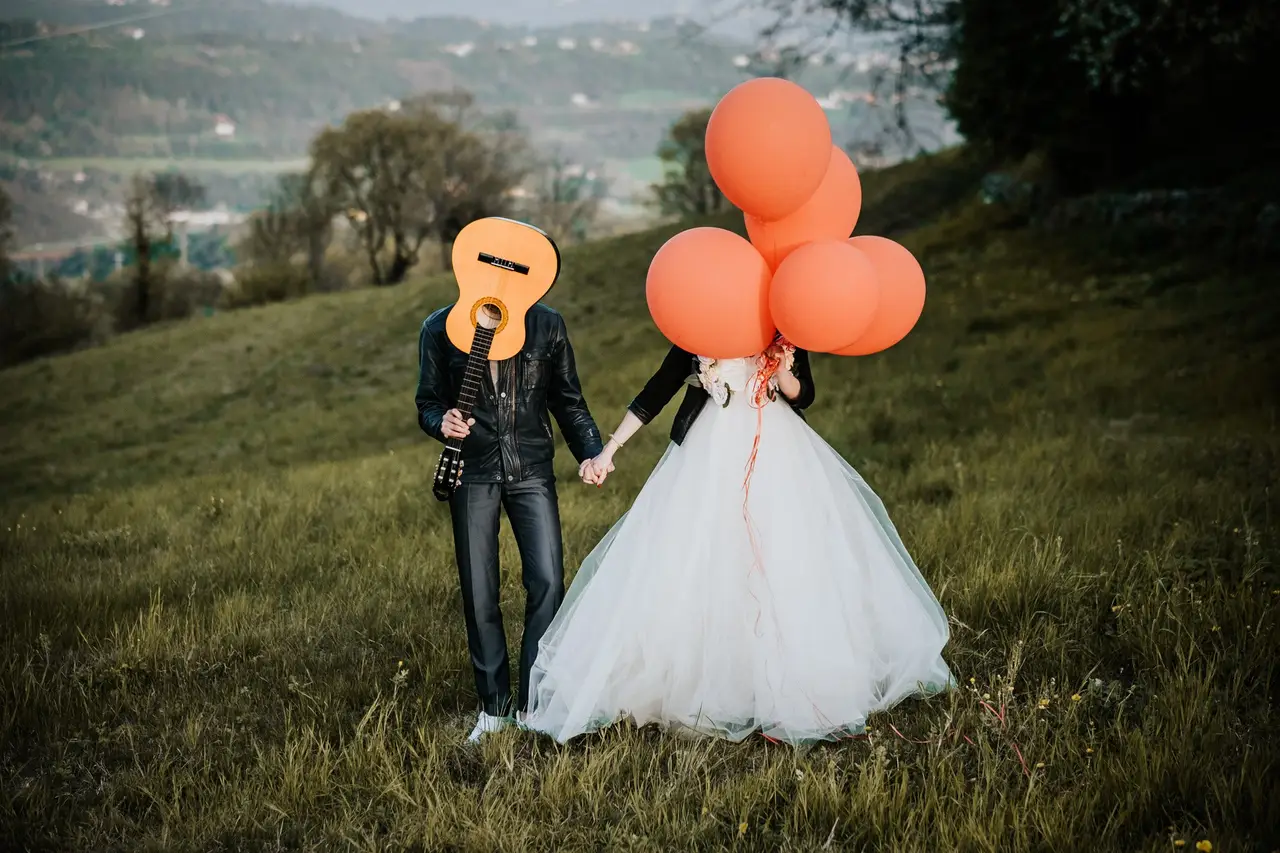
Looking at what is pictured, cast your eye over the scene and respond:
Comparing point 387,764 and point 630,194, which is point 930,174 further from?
point 630,194

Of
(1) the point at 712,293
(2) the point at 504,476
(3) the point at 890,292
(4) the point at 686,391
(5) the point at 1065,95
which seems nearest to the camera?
(1) the point at 712,293

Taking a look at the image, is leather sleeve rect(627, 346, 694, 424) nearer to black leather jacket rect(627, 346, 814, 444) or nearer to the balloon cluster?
black leather jacket rect(627, 346, 814, 444)

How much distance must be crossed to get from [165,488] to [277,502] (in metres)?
2.18

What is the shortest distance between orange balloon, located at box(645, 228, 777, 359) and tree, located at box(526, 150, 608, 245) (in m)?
42.5

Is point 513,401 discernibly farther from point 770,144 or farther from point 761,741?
point 761,741

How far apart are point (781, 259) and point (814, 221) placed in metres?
0.18

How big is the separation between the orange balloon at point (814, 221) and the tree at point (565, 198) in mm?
42366

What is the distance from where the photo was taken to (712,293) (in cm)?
342

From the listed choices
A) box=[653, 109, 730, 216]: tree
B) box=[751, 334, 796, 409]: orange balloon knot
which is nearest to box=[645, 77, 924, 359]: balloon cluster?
box=[751, 334, 796, 409]: orange balloon knot

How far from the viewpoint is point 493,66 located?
95.9 metres

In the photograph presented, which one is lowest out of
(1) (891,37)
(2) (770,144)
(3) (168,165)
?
(2) (770,144)

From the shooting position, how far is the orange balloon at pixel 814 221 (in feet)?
11.7

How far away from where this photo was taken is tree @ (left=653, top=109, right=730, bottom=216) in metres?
42.6

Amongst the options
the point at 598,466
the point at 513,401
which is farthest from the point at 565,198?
the point at 598,466
